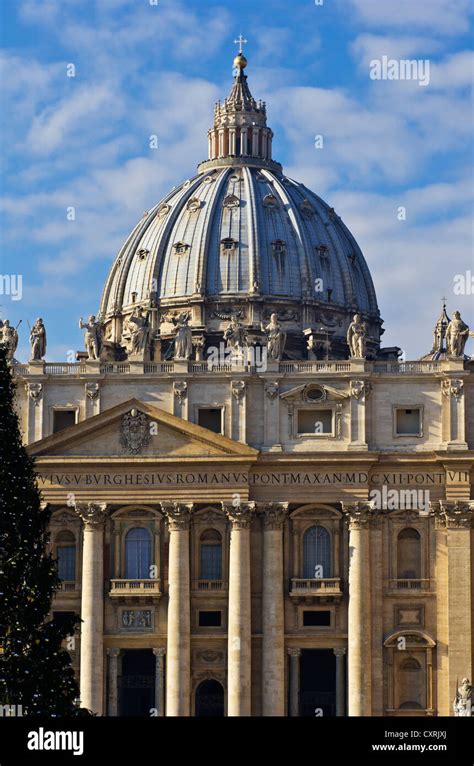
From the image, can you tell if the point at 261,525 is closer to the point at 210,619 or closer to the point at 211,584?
the point at 211,584


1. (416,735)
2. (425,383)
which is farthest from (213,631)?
(416,735)

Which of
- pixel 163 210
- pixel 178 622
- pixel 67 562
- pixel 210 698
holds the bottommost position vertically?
pixel 210 698

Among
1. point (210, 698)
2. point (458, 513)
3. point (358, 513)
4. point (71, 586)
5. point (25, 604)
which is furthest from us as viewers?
point (71, 586)

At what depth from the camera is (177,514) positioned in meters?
82.4

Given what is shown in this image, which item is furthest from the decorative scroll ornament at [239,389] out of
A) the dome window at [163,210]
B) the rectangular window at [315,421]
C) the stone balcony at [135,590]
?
the dome window at [163,210]

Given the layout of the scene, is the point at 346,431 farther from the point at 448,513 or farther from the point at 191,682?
the point at 191,682

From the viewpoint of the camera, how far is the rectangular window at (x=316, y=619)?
270 feet

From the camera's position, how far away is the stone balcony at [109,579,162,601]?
8231 centimetres

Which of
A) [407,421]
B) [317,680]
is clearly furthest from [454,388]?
[317,680]

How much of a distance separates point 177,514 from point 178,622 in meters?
4.72

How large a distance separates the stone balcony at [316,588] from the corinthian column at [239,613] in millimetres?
2115

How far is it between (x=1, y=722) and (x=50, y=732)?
898 mm

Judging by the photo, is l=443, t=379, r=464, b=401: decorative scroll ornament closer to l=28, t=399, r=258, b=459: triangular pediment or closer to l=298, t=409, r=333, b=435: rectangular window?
l=298, t=409, r=333, b=435: rectangular window

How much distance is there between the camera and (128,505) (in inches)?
3268
